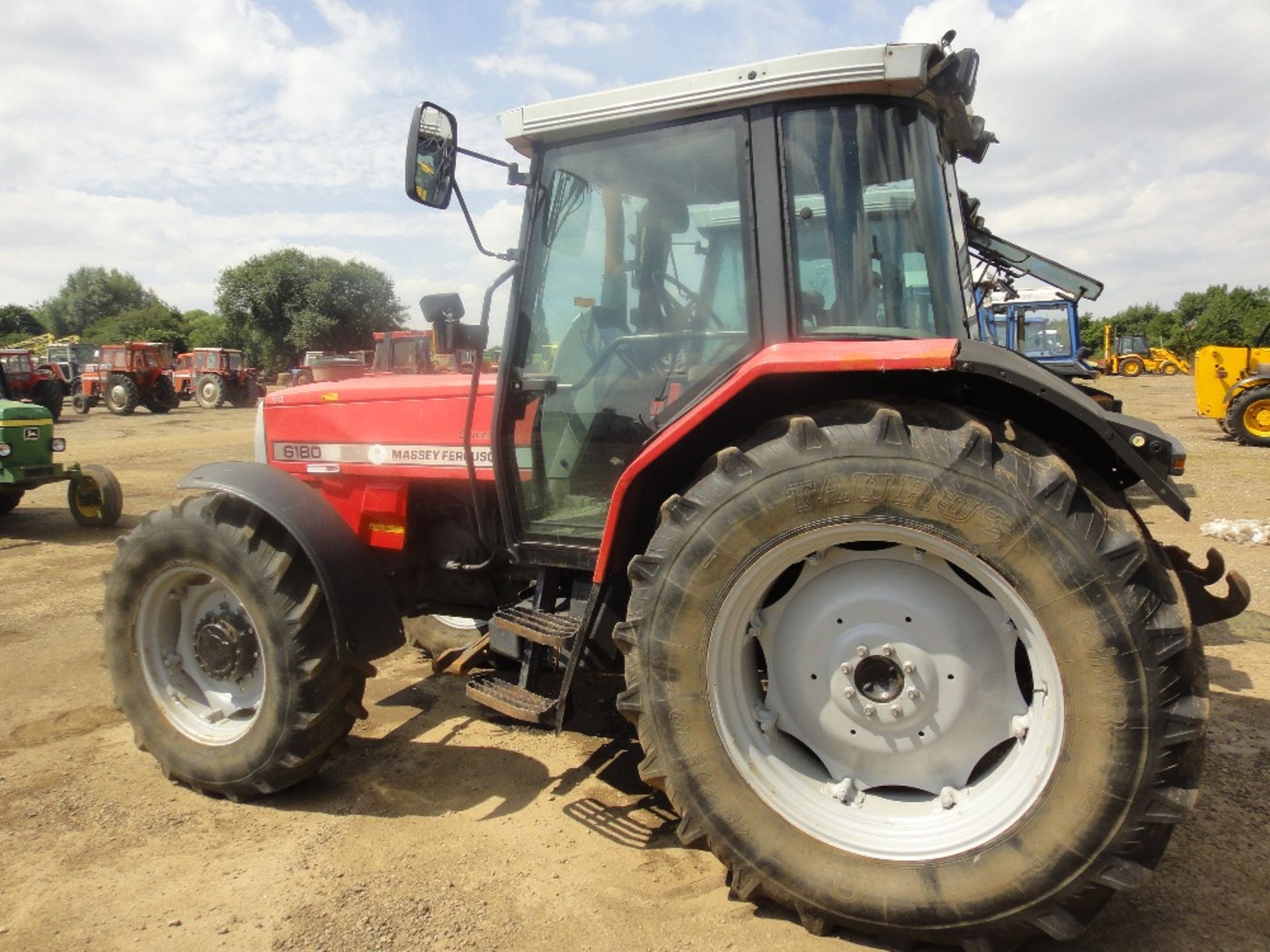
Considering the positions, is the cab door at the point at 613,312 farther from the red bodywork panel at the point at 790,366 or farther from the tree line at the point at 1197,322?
the tree line at the point at 1197,322

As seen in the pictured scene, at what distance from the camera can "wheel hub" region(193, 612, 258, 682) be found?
3098 millimetres

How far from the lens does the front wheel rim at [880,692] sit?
2.15 metres

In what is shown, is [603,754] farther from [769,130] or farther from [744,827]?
[769,130]

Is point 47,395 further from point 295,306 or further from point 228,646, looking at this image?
point 295,306

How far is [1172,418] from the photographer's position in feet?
60.9

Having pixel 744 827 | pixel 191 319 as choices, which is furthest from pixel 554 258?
pixel 191 319

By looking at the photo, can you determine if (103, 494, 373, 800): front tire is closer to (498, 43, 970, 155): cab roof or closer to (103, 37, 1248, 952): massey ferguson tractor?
(103, 37, 1248, 952): massey ferguson tractor

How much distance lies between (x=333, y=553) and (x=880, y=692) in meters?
1.80

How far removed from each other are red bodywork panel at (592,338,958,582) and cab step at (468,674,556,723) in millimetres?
509

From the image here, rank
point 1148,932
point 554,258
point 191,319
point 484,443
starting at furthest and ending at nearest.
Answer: point 191,319 < point 484,443 < point 554,258 < point 1148,932

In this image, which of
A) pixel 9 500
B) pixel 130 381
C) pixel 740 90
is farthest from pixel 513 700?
pixel 130 381

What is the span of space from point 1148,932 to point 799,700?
3.38 ft

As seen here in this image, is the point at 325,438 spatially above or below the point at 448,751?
above

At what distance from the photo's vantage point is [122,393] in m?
24.1
